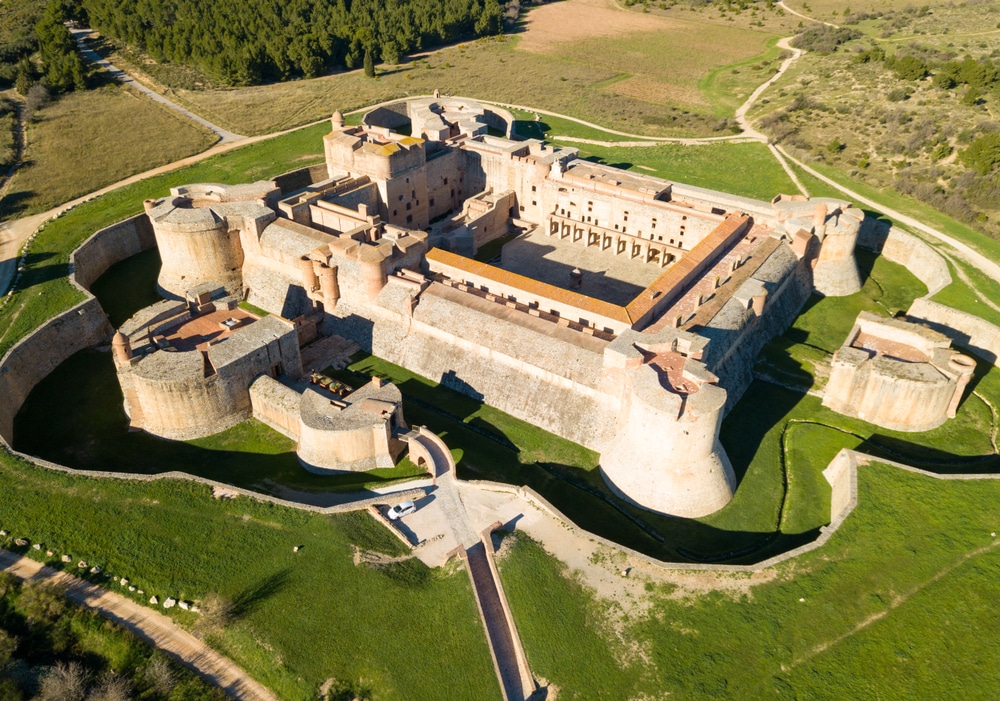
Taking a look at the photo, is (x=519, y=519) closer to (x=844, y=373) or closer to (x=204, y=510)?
(x=204, y=510)

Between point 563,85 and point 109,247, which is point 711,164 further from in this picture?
point 109,247

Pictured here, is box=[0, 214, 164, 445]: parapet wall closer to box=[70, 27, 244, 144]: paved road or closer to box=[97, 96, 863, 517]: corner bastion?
box=[97, 96, 863, 517]: corner bastion

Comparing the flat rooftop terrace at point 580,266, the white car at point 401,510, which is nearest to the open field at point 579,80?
the flat rooftop terrace at point 580,266

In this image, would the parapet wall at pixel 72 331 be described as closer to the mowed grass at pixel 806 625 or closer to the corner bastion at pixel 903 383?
the mowed grass at pixel 806 625

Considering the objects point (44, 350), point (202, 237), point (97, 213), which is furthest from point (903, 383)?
point (97, 213)

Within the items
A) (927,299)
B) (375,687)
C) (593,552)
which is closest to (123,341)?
(375,687)

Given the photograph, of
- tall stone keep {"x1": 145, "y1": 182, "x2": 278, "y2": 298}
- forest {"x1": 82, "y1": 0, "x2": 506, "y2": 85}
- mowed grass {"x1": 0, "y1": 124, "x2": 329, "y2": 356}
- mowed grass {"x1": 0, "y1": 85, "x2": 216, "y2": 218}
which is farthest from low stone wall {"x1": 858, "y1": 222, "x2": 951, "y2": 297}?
forest {"x1": 82, "y1": 0, "x2": 506, "y2": 85}
